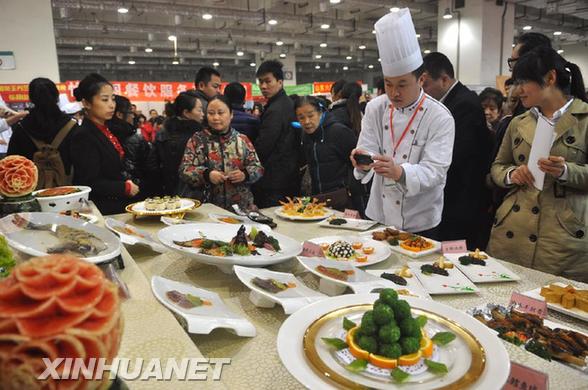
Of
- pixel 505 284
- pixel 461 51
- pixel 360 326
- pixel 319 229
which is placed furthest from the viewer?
pixel 461 51

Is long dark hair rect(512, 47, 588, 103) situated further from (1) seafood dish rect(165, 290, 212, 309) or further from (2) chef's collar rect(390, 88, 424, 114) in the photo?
(1) seafood dish rect(165, 290, 212, 309)

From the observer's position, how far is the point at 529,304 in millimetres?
1205

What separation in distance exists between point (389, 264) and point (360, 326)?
774 mm

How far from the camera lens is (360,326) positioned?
0.87 meters

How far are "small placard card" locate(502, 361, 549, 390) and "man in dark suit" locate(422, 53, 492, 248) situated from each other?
6.73ft

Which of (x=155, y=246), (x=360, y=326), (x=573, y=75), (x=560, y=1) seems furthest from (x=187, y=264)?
(x=560, y=1)

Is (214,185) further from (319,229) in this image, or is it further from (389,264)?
(389,264)

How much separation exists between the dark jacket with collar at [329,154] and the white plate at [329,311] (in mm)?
2297

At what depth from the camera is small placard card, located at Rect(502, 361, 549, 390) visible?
81 centimetres

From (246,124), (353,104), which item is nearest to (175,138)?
(246,124)

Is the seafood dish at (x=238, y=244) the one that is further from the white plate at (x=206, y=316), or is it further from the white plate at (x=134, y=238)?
the white plate at (x=206, y=316)

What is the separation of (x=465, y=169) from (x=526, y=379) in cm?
211

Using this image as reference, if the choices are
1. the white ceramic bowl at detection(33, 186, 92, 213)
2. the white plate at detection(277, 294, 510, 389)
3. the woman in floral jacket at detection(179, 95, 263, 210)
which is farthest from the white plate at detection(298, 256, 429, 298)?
the woman in floral jacket at detection(179, 95, 263, 210)

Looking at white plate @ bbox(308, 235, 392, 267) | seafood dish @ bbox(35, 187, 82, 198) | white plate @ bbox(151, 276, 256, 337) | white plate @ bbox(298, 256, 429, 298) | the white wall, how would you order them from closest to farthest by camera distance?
1. white plate @ bbox(151, 276, 256, 337)
2. white plate @ bbox(298, 256, 429, 298)
3. white plate @ bbox(308, 235, 392, 267)
4. seafood dish @ bbox(35, 187, 82, 198)
5. the white wall
